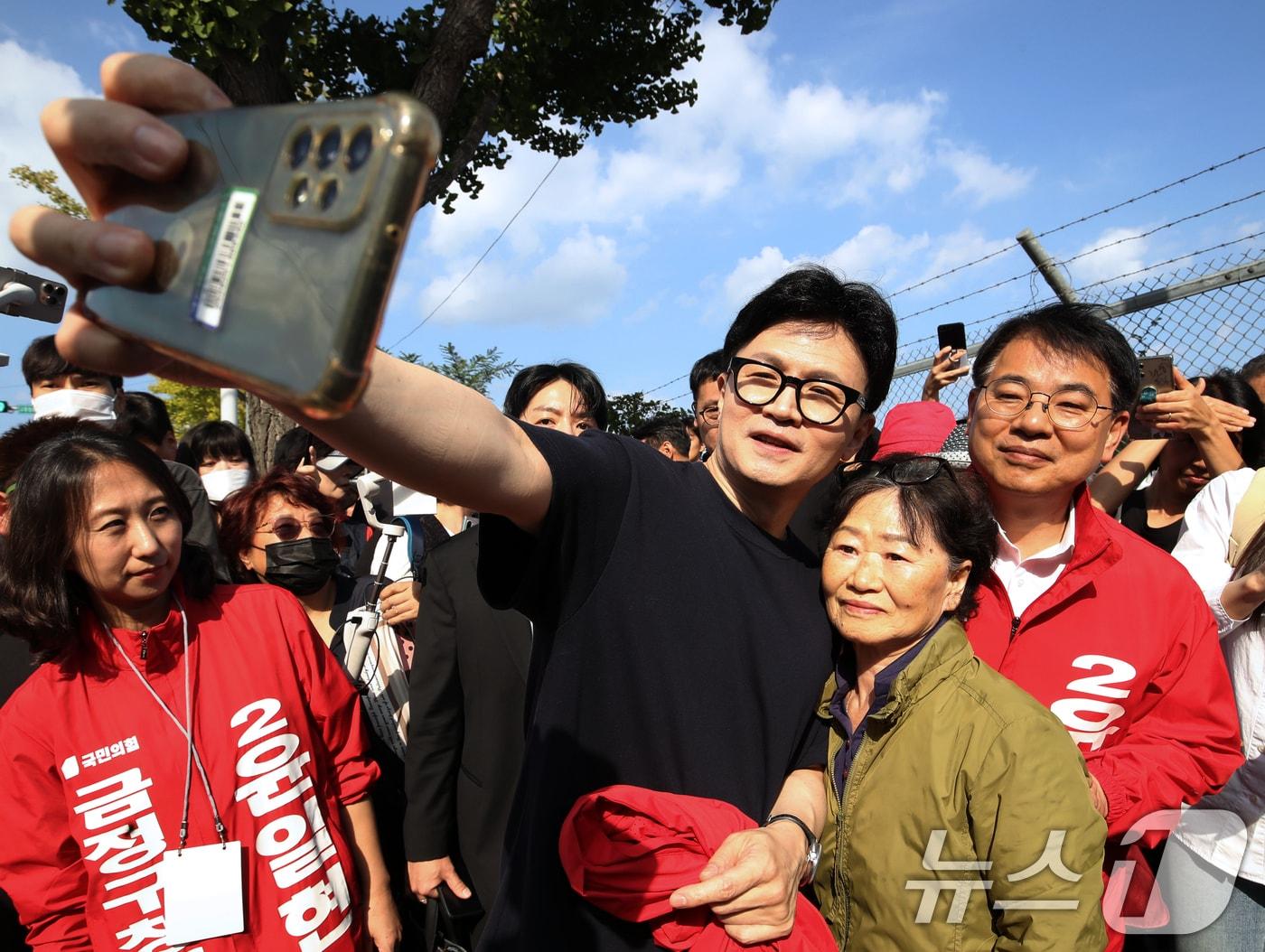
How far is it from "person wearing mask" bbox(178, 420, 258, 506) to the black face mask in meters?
1.43

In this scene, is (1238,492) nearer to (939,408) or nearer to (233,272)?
(939,408)

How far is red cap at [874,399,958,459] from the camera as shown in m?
2.65

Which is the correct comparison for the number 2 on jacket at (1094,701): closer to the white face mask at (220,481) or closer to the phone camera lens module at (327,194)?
the phone camera lens module at (327,194)

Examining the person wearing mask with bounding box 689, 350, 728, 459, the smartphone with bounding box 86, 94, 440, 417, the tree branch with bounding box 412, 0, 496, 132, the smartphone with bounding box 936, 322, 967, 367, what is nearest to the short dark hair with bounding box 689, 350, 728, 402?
the person wearing mask with bounding box 689, 350, 728, 459

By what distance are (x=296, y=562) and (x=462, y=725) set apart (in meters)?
1.02

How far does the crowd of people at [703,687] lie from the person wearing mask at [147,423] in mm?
1348

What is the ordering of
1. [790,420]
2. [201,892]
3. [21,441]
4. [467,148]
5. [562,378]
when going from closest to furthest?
[790,420]
[201,892]
[21,441]
[562,378]
[467,148]

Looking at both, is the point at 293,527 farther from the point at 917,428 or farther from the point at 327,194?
the point at 327,194

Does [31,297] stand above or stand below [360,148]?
above

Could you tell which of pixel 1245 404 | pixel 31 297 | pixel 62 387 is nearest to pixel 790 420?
pixel 31 297

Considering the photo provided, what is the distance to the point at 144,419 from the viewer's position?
386cm

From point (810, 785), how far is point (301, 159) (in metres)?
1.44

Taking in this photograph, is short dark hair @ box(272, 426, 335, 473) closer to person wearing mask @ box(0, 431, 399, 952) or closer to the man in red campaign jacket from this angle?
person wearing mask @ box(0, 431, 399, 952)

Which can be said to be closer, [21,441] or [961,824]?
[961,824]
